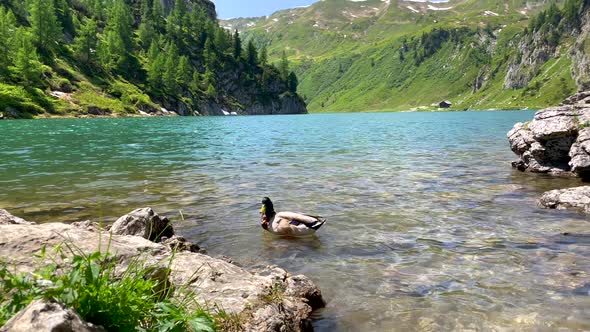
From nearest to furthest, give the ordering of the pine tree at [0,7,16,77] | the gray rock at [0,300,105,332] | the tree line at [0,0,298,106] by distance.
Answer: the gray rock at [0,300,105,332] → the pine tree at [0,7,16,77] → the tree line at [0,0,298,106]

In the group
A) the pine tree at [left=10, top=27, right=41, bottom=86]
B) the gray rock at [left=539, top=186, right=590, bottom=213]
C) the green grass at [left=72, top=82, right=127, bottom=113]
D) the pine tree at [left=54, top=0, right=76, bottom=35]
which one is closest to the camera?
the gray rock at [left=539, top=186, right=590, bottom=213]

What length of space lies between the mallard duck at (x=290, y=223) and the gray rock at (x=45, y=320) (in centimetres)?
960

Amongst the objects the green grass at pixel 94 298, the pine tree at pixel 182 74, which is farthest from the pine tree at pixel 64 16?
the green grass at pixel 94 298

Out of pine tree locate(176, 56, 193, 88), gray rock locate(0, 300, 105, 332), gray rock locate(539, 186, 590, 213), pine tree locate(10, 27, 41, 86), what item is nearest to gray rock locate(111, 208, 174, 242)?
gray rock locate(0, 300, 105, 332)

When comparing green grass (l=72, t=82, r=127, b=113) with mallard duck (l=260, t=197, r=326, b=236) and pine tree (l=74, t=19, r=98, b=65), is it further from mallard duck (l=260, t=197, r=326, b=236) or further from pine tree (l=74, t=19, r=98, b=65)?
mallard duck (l=260, t=197, r=326, b=236)

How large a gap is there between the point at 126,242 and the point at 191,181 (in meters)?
16.2

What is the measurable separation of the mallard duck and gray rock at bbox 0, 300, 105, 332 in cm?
960

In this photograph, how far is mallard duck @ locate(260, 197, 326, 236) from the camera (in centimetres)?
1300

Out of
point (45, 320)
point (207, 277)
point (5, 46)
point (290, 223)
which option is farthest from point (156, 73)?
point (45, 320)

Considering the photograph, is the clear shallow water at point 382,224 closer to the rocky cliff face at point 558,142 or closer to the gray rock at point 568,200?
the gray rock at point 568,200

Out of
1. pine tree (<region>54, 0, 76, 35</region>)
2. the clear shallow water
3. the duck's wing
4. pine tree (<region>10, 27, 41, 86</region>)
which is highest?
pine tree (<region>54, 0, 76, 35</region>)

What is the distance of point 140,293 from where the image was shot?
4527 millimetres

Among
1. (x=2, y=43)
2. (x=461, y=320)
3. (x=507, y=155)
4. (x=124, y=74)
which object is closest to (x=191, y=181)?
(x=461, y=320)

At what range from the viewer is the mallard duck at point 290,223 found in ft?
42.7
